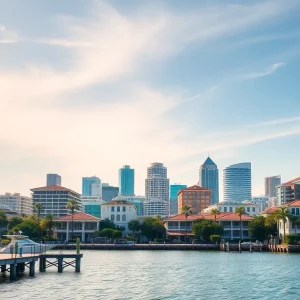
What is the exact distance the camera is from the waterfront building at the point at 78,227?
17500 cm

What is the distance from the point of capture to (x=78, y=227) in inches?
6978

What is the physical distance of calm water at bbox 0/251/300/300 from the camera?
179ft

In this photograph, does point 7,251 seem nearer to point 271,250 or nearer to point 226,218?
point 271,250

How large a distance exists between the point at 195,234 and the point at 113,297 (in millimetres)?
103113

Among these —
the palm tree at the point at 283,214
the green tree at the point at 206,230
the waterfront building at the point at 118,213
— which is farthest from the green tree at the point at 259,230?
the waterfront building at the point at 118,213

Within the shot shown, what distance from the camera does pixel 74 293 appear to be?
180 feet

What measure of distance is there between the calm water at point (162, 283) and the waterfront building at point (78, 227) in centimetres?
8893

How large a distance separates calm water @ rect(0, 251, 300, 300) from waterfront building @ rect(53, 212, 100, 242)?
88.9 meters

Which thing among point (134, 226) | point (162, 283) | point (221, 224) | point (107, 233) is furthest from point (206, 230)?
point (162, 283)

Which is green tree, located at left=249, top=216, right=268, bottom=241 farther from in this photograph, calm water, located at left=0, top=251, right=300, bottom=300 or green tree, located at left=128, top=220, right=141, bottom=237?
calm water, located at left=0, top=251, right=300, bottom=300

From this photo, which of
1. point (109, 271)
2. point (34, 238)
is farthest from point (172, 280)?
point (34, 238)

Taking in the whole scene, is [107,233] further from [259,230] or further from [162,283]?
[162,283]

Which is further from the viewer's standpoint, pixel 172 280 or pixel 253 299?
pixel 172 280

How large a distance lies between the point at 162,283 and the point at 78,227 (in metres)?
116
